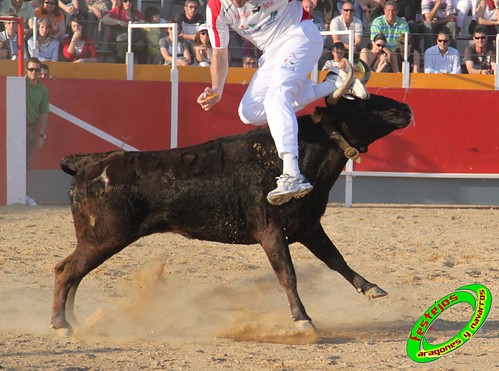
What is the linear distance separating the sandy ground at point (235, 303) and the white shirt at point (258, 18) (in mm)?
1670

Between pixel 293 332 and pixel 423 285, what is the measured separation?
1.99m

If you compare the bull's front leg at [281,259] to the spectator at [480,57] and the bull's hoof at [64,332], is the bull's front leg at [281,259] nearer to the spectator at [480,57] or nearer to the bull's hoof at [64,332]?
the bull's hoof at [64,332]

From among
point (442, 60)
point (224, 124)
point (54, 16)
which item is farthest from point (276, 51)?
point (442, 60)

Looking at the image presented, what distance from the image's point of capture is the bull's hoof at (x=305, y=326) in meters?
5.25

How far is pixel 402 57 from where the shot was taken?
43.5ft

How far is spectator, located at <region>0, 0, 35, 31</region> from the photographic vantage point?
12.9m

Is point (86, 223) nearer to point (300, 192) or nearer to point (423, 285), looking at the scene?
→ point (300, 192)

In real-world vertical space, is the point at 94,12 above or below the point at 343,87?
above

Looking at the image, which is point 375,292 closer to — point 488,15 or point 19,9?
point 19,9

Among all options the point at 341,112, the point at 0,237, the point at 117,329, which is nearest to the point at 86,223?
the point at 117,329

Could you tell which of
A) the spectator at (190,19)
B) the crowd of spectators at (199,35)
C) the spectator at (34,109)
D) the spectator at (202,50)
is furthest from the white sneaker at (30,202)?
the spectator at (190,19)

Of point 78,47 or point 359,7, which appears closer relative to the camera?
point 78,47

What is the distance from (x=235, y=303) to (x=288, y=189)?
4.33 feet

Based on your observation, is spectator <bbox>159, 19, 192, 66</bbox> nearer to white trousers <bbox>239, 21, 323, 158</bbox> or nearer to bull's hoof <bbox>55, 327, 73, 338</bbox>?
white trousers <bbox>239, 21, 323, 158</bbox>
